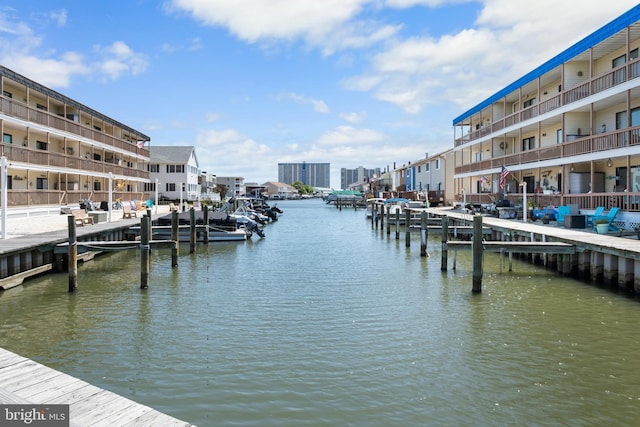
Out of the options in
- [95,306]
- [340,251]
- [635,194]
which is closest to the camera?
[95,306]

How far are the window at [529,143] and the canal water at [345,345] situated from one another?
2160 cm

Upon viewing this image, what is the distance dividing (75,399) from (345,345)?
254 inches

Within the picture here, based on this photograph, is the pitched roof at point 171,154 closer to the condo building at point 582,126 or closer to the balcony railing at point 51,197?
the balcony railing at point 51,197

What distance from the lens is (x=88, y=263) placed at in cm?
2373

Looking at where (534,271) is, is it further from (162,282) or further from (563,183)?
(162,282)

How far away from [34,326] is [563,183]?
1124 inches

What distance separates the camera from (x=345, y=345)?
36.8 feet

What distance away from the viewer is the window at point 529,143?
39000 millimetres

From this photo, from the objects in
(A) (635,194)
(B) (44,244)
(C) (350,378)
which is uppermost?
(A) (635,194)

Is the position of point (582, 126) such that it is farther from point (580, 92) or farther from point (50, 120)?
point (50, 120)

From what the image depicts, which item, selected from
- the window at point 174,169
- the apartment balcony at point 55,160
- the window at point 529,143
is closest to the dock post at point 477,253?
the window at point 529,143

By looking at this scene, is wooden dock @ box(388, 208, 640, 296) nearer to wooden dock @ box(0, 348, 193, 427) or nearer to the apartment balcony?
wooden dock @ box(0, 348, 193, 427)

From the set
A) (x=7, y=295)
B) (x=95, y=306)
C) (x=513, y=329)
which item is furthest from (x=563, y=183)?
(x=7, y=295)

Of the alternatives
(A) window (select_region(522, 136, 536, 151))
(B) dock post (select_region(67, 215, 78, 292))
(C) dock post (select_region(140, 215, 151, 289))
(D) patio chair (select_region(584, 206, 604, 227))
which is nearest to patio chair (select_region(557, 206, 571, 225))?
(D) patio chair (select_region(584, 206, 604, 227))
